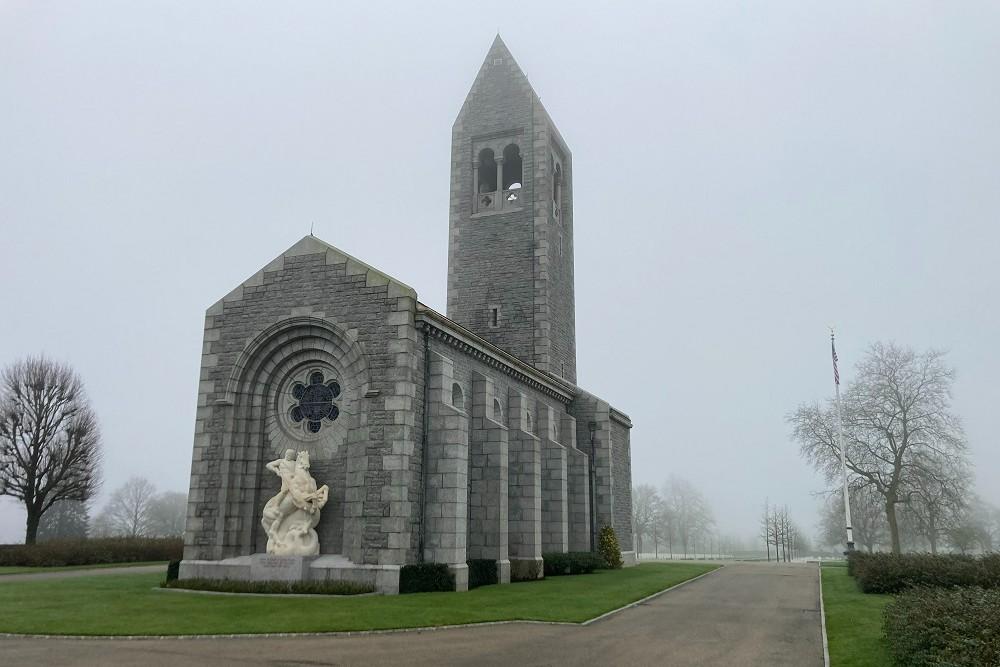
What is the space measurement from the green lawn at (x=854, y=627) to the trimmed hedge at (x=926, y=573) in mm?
658

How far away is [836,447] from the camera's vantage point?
136 ft

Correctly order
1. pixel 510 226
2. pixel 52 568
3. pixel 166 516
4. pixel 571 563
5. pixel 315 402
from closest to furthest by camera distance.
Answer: pixel 315 402 < pixel 571 563 < pixel 52 568 < pixel 510 226 < pixel 166 516

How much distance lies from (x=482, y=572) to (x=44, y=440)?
1184 inches

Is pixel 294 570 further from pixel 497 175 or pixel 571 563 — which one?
pixel 497 175

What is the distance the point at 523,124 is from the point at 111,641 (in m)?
30.7

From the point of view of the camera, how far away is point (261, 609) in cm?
1600

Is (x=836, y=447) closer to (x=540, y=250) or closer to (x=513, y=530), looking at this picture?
(x=540, y=250)

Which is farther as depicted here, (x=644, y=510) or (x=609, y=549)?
(x=644, y=510)

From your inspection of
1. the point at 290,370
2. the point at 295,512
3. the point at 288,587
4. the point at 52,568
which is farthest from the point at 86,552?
the point at 288,587

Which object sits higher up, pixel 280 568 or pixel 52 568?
pixel 280 568

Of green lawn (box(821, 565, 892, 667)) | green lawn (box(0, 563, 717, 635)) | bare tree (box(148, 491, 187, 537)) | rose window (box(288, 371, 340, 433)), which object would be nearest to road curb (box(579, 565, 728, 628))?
green lawn (box(0, 563, 717, 635))

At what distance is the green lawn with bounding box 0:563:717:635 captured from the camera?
13633mm

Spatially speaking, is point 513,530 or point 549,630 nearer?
point 549,630

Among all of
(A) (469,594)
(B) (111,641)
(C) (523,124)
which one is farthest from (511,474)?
(C) (523,124)
